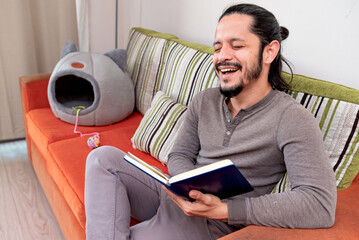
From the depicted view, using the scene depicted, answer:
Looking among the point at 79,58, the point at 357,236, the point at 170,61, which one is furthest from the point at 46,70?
the point at 357,236

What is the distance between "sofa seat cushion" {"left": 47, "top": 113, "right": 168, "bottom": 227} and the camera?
1.30 meters

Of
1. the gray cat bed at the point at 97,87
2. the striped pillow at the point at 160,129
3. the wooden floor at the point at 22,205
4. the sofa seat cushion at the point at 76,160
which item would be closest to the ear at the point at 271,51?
the striped pillow at the point at 160,129

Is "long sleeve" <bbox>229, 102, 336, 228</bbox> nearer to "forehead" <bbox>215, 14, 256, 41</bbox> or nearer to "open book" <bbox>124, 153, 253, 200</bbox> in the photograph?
"open book" <bbox>124, 153, 253, 200</bbox>

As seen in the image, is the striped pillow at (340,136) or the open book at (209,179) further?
the striped pillow at (340,136)

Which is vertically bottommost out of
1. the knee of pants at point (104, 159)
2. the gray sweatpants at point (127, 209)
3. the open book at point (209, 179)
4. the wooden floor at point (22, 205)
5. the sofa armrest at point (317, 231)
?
the wooden floor at point (22, 205)

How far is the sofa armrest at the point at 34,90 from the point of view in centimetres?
203

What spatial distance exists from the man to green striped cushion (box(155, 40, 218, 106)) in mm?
340

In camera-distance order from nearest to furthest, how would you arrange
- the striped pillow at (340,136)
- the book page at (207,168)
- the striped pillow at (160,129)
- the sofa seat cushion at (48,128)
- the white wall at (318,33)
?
the book page at (207,168) → the striped pillow at (340,136) → the white wall at (318,33) → the striped pillow at (160,129) → the sofa seat cushion at (48,128)

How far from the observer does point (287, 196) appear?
898 millimetres

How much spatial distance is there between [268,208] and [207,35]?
1.34 m

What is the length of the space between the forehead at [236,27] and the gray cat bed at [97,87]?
971mm

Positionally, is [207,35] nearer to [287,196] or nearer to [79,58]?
[79,58]

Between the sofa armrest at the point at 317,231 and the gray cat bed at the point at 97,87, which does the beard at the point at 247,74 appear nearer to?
the sofa armrest at the point at 317,231

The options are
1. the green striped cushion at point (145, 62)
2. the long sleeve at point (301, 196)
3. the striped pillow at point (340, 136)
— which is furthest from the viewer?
the green striped cushion at point (145, 62)
